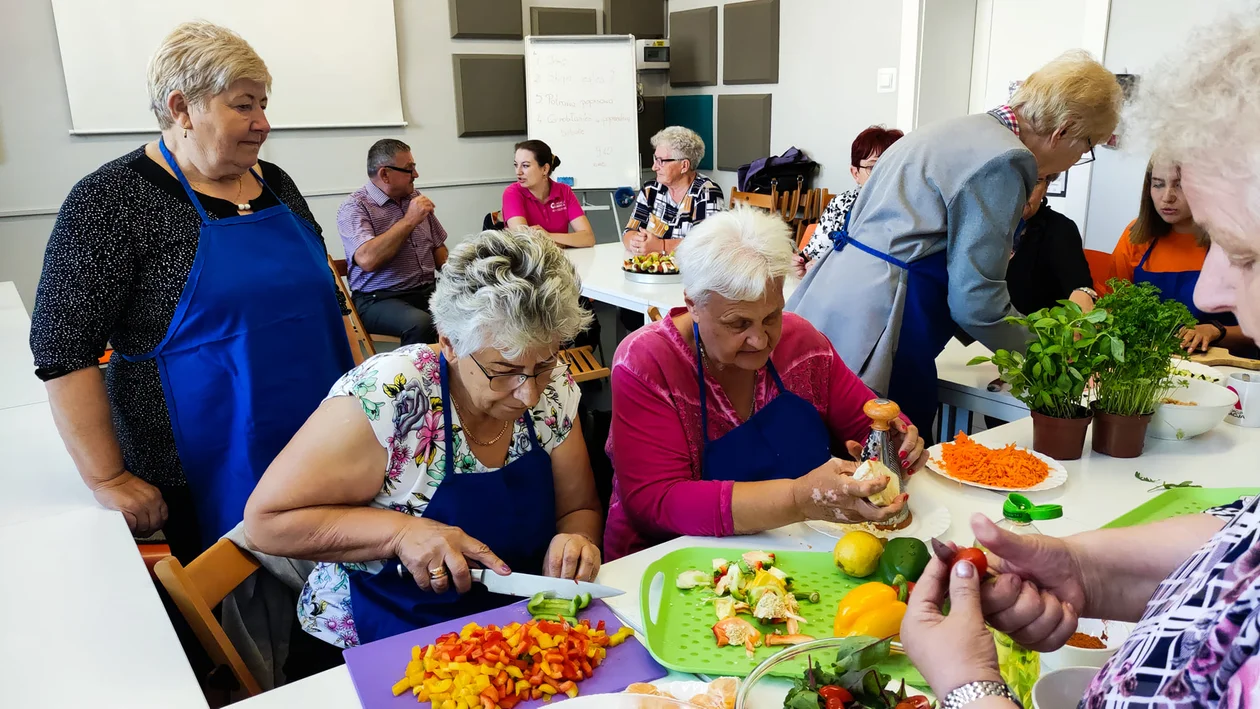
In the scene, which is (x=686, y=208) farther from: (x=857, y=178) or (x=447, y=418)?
Result: (x=447, y=418)

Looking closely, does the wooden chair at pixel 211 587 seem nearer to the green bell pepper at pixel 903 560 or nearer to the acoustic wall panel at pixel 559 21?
the green bell pepper at pixel 903 560

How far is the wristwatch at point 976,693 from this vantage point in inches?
30.8

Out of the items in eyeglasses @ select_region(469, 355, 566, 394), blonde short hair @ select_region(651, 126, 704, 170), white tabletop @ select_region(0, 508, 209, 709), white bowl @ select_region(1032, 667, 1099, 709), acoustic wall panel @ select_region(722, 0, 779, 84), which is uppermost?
acoustic wall panel @ select_region(722, 0, 779, 84)

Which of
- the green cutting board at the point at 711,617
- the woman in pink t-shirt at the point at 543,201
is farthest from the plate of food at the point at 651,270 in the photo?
the green cutting board at the point at 711,617

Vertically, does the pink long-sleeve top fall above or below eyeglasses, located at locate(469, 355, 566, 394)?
below

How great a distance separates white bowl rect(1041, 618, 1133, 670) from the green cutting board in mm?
185

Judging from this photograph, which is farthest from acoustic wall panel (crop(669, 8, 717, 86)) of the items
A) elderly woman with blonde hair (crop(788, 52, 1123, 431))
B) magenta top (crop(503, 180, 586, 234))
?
elderly woman with blonde hair (crop(788, 52, 1123, 431))

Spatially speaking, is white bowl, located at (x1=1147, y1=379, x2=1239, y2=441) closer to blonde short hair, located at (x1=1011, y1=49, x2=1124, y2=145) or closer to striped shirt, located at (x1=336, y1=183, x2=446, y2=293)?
blonde short hair, located at (x1=1011, y1=49, x2=1124, y2=145)

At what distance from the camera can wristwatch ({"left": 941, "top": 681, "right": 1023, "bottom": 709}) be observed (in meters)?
0.78

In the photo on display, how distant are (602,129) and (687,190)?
1490 millimetres

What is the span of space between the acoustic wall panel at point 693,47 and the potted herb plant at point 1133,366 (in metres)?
5.09

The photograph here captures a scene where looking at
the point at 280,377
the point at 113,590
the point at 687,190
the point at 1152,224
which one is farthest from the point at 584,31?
the point at 113,590

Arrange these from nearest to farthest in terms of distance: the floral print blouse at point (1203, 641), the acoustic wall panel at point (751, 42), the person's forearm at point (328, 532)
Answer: the floral print blouse at point (1203, 641) < the person's forearm at point (328, 532) < the acoustic wall panel at point (751, 42)

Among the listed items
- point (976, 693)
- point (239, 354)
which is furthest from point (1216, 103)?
point (239, 354)
